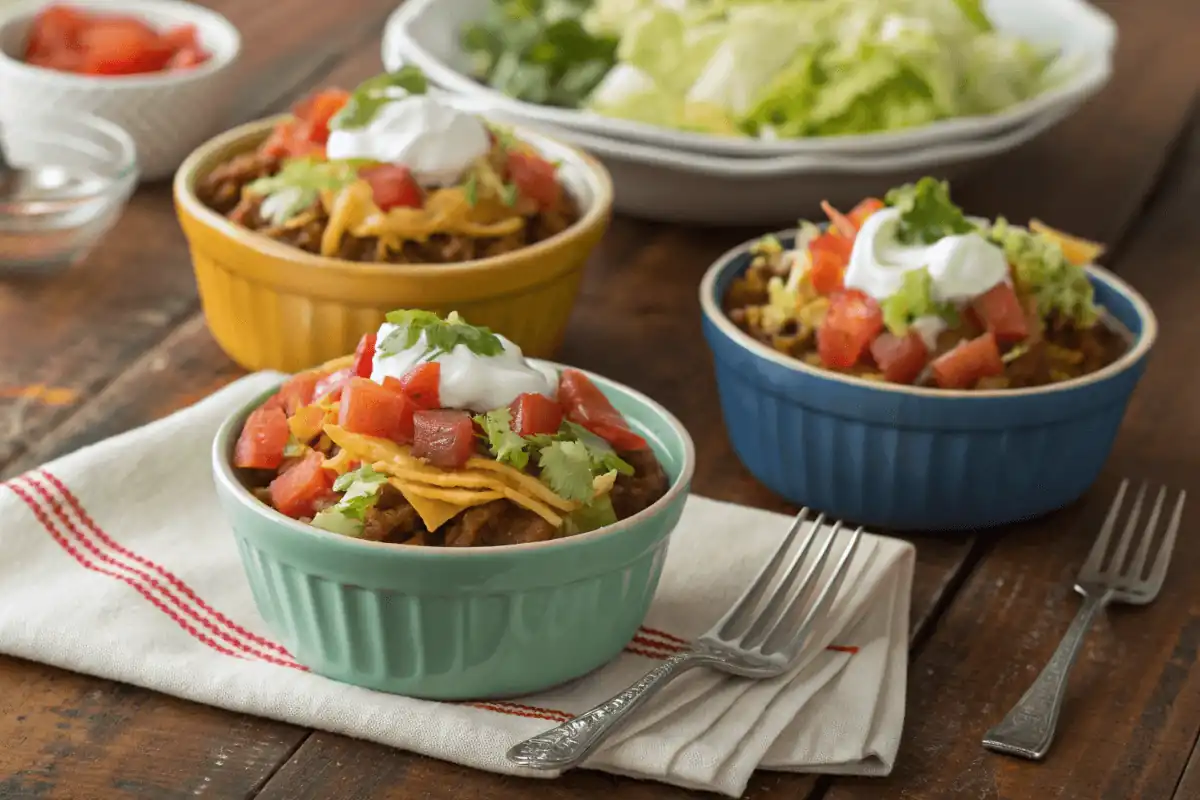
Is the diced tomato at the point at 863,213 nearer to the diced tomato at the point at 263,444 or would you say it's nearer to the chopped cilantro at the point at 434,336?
the chopped cilantro at the point at 434,336

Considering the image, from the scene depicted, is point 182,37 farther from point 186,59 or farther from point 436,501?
point 436,501

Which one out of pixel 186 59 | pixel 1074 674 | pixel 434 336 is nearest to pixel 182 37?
pixel 186 59

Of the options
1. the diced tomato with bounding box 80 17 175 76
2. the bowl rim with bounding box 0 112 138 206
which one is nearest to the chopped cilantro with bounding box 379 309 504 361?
the bowl rim with bounding box 0 112 138 206

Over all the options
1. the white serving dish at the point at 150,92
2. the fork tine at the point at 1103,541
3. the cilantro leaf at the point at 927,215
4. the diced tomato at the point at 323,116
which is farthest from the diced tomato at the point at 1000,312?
the white serving dish at the point at 150,92

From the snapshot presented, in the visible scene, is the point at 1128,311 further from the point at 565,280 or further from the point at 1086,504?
the point at 565,280

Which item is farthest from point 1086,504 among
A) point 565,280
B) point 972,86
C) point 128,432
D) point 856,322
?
point 128,432
